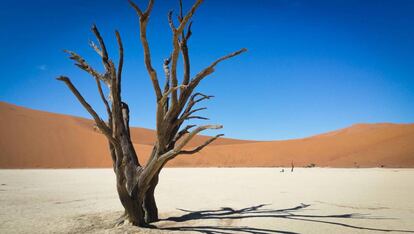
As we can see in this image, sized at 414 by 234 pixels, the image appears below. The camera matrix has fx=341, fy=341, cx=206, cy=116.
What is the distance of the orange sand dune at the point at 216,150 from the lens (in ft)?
132

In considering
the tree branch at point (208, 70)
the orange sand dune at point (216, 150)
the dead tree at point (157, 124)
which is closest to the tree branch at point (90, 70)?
the dead tree at point (157, 124)

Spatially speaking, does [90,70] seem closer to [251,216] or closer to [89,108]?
[89,108]

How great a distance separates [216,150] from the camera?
56656 millimetres

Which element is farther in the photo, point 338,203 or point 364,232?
point 338,203

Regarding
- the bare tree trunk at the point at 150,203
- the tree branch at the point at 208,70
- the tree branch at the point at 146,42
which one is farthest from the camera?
the bare tree trunk at the point at 150,203

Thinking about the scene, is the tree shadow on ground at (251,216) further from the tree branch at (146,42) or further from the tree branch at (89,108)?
the tree branch at (146,42)

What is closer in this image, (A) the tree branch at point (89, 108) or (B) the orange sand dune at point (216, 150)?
(A) the tree branch at point (89, 108)

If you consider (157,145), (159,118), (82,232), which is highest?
(159,118)

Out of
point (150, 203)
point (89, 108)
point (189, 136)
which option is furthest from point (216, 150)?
point (189, 136)

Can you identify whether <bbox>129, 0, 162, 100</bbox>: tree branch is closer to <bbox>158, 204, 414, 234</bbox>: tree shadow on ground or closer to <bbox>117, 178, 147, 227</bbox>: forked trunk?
<bbox>117, 178, 147, 227</bbox>: forked trunk

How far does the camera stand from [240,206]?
30.4 ft

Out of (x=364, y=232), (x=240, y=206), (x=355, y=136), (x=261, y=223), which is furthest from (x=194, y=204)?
(x=355, y=136)

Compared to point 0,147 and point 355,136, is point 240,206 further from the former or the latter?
point 355,136

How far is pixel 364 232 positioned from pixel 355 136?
55175mm
